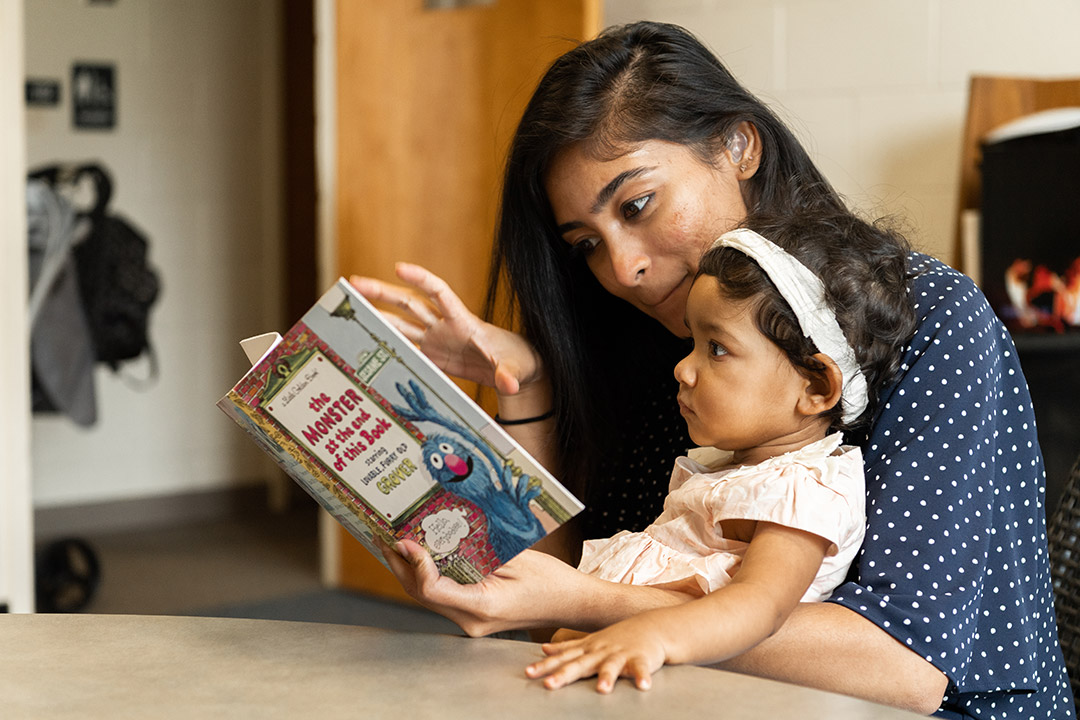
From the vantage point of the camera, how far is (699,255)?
1271mm

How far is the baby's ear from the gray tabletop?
0.36 m

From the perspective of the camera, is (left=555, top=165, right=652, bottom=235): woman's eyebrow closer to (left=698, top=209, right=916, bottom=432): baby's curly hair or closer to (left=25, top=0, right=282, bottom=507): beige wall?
(left=698, top=209, right=916, bottom=432): baby's curly hair

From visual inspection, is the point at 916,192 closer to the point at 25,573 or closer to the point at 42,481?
the point at 25,573

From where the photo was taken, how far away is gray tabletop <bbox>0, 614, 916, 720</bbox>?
27.2 inches

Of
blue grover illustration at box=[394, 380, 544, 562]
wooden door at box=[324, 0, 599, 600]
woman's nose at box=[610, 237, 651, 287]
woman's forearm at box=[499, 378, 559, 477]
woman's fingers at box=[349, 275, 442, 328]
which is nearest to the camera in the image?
blue grover illustration at box=[394, 380, 544, 562]

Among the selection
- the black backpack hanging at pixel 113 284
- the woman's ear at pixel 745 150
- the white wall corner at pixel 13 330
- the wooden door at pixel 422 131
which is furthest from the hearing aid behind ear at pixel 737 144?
the black backpack hanging at pixel 113 284

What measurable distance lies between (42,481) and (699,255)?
3830 millimetres

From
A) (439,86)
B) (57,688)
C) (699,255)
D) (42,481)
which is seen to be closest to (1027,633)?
(699,255)

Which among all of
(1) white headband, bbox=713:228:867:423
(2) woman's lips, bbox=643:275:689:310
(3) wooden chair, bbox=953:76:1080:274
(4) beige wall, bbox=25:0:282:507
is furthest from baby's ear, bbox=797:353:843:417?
(4) beige wall, bbox=25:0:282:507

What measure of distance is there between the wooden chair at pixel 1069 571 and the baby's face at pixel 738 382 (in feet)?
1.13

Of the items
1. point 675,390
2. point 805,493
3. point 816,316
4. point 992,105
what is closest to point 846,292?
point 816,316

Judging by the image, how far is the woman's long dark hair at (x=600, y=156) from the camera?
1.27 meters

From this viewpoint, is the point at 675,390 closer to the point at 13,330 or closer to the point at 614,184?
the point at 614,184

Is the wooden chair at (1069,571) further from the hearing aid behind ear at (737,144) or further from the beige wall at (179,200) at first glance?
the beige wall at (179,200)
